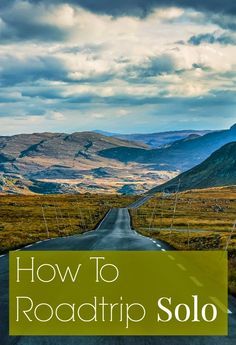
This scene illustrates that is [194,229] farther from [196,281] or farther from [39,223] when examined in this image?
[196,281]

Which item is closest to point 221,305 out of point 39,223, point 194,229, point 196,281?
point 196,281

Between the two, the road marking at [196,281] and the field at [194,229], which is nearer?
the road marking at [196,281]

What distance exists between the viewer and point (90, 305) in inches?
457

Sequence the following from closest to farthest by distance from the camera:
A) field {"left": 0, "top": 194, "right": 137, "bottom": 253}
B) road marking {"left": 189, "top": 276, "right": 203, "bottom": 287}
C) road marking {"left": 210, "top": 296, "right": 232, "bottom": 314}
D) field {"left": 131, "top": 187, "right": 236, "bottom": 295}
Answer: road marking {"left": 210, "top": 296, "right": 232, "bottom": 314} → road marking {"left": 189, "top": 276, "right": 203, "bottom": 287} → field {"left": 131, "top": 187, "right": 236, "bottom": 295} → field {"left": 0, "top": 194, "right": 137, "bottom": 253}

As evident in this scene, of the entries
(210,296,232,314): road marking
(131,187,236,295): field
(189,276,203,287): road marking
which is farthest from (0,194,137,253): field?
(210,296,232,314): road marking

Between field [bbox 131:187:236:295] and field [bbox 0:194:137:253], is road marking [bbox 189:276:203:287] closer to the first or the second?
field [bbox 131:187:236:295]

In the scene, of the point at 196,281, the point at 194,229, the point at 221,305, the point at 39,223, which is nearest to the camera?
the point at 221,305

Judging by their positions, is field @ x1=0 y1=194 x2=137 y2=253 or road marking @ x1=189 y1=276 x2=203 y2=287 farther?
field @ x1=0 y1=194 x2=137 y2=253

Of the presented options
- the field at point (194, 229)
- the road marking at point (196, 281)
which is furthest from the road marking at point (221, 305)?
the road marking at point (196, 281)

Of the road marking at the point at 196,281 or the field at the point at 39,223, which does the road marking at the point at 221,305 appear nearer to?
the road marking at the point at 196,281

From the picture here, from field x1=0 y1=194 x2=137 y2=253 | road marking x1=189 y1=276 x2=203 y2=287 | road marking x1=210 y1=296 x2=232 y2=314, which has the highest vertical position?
road marking x1=210 y1=296 x2=232 y2=314

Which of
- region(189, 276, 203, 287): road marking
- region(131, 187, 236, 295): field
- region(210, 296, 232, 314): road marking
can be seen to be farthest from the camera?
region(131, 187, 236, 295): field

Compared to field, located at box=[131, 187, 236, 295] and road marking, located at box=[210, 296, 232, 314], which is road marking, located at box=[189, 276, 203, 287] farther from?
road marking, located at box=[210, 296, 232, 314]

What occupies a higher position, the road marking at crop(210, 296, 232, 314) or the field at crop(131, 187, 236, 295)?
the road marking at crop(210, 296, 232, 314)
